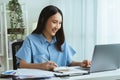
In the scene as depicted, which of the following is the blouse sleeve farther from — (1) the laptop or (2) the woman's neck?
(1) the laptop

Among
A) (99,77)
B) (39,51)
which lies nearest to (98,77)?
(99,77)

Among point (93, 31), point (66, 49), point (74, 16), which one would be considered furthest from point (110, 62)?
point (74, 16)

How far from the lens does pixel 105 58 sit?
150 cm

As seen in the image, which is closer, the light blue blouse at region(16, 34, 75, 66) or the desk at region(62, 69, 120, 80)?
the desk at region(62, 69, 120, 80)

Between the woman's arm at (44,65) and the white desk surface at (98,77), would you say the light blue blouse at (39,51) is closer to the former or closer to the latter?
the woman's arm at (44,65)

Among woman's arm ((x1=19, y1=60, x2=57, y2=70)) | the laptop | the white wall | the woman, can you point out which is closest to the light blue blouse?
the woman

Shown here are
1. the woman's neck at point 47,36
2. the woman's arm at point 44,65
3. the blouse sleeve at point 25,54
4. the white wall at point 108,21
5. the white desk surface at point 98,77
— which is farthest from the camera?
the white wall at point 108,21

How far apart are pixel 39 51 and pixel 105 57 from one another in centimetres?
59

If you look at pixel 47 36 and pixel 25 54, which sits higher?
pixel 47 36

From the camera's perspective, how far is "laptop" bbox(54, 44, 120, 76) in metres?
1.45

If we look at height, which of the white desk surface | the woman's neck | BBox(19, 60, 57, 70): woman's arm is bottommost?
the white desk surface

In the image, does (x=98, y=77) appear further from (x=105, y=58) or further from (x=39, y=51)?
(x=39, y=51)

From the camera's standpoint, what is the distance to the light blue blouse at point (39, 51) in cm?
184

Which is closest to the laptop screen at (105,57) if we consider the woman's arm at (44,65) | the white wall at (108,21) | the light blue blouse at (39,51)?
the woman's arm at (44,65)
